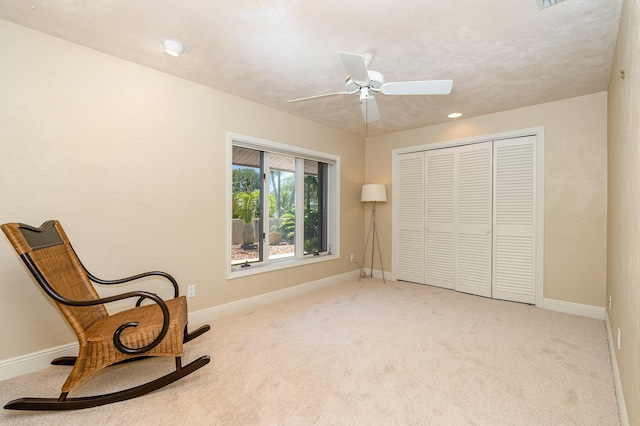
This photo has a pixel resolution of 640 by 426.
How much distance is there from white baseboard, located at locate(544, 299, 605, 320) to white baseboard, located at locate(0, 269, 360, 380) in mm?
2626

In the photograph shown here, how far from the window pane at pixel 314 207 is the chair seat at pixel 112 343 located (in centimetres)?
264

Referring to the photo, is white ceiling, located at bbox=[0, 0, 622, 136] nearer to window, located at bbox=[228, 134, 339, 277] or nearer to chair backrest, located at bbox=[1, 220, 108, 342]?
window, located at bbox=[228, 134, 339, 277]

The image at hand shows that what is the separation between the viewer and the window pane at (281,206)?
4156mm

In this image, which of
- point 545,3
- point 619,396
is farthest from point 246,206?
point 619,396

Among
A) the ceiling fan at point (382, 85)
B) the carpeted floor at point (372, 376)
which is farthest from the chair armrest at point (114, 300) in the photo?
the ceiling fan at point (382, 85)

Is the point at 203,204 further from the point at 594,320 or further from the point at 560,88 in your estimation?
the point at 594,320

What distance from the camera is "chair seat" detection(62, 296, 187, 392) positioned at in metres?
1.81

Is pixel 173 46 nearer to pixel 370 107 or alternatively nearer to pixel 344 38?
pixel 344 38

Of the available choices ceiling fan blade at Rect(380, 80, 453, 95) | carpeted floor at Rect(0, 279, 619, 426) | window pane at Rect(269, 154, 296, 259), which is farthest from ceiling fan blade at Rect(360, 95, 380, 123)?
carpeted floor at Rect(0, 279, 619, 426)

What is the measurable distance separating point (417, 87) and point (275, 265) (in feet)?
8.77

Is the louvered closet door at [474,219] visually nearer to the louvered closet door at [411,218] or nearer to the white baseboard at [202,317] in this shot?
the louvered closet door at [411,218]

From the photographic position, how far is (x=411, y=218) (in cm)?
484

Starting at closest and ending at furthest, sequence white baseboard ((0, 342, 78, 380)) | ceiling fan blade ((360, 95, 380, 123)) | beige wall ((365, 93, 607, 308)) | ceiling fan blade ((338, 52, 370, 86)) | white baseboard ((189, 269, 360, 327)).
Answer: ceiling fan blade ((338, 52, 370, 86)) < white baseboard ((0, 342, 78, 380)) < ceiling fan blade ((360, 95, 380, 123)) < white baseboard ((189, 269, 360, 327)) < beige wall ((365, 93, 607, 308))

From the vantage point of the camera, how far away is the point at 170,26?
2.12 metres
